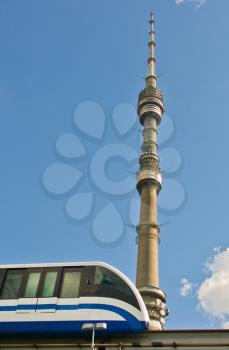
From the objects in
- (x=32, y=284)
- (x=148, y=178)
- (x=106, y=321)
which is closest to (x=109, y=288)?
(x=106, y=321)

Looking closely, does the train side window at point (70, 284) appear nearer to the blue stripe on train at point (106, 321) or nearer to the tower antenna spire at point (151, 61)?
the blue stripe on train at point (106, 321)

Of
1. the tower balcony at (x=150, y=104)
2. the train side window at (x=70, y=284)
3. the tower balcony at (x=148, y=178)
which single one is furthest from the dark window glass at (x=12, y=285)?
the tower balcony at (x=150, y=104)

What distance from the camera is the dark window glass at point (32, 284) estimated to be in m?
13.7

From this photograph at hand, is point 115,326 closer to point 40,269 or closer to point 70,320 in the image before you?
point 70,320

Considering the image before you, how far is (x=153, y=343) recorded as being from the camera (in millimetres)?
11562

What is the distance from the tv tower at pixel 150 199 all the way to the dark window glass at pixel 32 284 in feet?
75.0

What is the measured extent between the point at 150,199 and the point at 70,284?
3493cm

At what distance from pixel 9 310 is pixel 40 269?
1.71m

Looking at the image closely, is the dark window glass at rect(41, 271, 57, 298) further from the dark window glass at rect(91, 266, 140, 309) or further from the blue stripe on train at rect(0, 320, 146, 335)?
the dark window glass at rect(91, 266, 140, 309)

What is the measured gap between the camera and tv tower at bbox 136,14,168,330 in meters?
41.0

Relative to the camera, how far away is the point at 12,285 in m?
14.2

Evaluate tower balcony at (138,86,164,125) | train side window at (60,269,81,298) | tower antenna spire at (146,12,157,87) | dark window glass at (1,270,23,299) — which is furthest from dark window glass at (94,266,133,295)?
tower antenna spire at (146,12,157,87)

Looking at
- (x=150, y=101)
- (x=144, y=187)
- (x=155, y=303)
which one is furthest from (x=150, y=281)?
(x=150, y=101)

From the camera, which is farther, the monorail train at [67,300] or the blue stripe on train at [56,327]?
the monorail train at [67,300]
